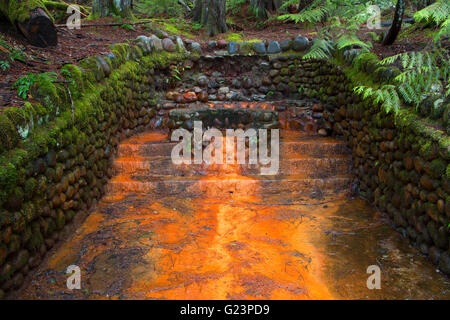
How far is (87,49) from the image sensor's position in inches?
215

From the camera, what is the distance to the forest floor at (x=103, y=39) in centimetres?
397

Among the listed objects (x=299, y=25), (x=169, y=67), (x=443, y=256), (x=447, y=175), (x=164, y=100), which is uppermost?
(x=299, y=25)

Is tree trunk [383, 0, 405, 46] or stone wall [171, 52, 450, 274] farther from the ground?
tree trunk [383, 0, 405, 46]

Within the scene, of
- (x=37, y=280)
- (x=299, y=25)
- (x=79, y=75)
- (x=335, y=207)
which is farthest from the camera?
(x=299, y=25)

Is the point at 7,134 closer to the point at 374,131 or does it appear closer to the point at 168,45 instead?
the point at 374,131

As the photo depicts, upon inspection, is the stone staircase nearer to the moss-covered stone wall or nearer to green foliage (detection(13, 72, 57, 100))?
the moss-covered stone wall

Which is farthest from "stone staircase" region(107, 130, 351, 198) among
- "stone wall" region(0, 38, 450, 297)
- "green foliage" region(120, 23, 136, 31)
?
"green foliage" region(120, 23, 136, 31)

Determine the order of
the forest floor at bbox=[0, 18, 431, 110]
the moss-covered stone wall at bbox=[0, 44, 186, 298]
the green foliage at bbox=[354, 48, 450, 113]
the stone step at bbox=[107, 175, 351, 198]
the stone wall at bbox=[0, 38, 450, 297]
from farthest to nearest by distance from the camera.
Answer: the stone step at bbox=[107, 175, 351, 198]
the forest floor at bbox=[0, 18, 431, 110]
the green foliage at bbox=[354, 48, 450, 113]
the stone wall at bbox=[0, 38, 450, 297]
the moss-covered stone wall at bbox=[0, 44, 186, 298]

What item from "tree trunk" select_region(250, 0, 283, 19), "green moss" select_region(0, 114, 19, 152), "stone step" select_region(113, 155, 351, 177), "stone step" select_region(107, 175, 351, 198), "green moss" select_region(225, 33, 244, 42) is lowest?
"stone step" select_region(107, 175, 351, 198)

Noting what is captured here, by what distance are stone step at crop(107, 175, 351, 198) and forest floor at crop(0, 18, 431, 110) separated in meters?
1.83

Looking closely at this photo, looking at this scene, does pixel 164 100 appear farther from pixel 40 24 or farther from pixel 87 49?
pixel 40 24

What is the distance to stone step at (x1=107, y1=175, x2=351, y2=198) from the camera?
4938 millimetres
